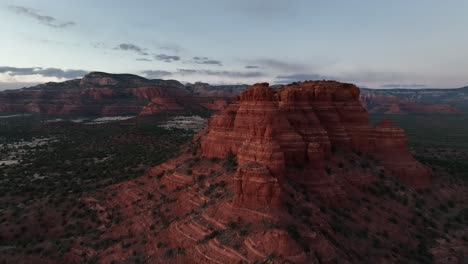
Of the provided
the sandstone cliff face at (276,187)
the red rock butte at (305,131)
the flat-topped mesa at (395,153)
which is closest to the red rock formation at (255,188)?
the sandstone cliff face at (276,187)

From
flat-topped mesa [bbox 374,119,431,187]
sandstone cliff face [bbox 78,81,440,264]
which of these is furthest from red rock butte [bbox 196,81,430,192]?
sandstone cliff face [bbox 78,81,440,264]

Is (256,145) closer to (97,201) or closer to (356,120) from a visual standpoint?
(356,120)

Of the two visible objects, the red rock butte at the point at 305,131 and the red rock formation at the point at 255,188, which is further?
the red rock butte at the point at 305,131

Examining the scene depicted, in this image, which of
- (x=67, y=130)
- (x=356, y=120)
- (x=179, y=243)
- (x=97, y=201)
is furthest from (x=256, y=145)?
(x=67, y=130)

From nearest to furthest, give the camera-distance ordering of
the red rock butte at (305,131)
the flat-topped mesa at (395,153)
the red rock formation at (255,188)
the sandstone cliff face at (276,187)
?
the sandstone cliff face at (276,187) → the red rock formation at (255,188) → the red rock butte at (305,131) → the flat-topped mesa at (395,153)

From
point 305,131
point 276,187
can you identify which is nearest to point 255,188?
point 276,187

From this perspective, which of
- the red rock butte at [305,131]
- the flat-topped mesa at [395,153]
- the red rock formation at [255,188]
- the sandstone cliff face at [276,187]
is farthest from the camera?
the flat-topped mesa at [395,153]

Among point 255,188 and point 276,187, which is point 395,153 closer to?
point 276,187

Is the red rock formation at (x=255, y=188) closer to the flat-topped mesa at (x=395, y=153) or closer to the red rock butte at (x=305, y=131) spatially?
the red rock butte at (x=305, y=131)
